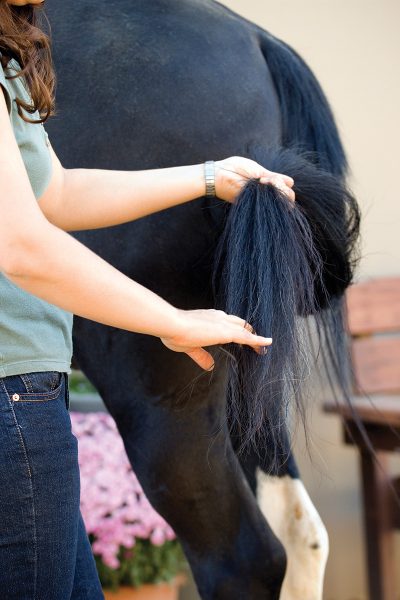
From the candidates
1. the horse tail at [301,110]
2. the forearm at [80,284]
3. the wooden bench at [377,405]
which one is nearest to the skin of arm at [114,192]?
the forearm at [80,284]

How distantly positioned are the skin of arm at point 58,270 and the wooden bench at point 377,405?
1466 mm

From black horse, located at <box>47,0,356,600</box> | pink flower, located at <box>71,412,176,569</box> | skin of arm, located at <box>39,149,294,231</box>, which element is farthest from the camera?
pink flower, located at <box>71,412,176,569</box>

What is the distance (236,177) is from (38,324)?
297 millimetres

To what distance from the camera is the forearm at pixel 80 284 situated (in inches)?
29.2

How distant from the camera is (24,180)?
749 mm

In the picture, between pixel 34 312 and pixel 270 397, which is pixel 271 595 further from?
pixel 34 312

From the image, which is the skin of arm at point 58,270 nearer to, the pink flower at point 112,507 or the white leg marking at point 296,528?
the white leg marking at point 296,528

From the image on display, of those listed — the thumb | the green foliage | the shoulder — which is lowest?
the green foliage

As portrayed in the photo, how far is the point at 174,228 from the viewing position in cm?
123

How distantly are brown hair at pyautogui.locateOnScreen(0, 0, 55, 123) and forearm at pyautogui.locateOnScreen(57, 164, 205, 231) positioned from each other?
0.12 meters

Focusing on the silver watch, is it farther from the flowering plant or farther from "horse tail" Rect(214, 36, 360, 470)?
the flowering plant

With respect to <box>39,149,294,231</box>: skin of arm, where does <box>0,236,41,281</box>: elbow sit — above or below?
above

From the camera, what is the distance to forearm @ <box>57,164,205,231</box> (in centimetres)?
98

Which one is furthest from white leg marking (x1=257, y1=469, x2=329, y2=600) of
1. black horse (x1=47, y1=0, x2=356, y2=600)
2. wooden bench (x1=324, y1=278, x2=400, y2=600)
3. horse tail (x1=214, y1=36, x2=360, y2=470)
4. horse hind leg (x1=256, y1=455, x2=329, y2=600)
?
wooden bench (x1=324, y1=278, x2=400, y2=600)
